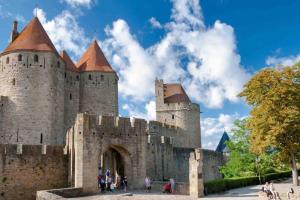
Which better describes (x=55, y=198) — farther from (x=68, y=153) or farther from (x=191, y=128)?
(x=191, y=128)

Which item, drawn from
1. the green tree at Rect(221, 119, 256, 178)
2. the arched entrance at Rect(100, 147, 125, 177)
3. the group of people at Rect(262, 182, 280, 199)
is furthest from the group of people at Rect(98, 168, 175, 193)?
the green tree at Rect(221, 119, 256, 178)

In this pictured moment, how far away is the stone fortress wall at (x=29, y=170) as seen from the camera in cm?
2206

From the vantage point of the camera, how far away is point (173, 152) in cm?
3550

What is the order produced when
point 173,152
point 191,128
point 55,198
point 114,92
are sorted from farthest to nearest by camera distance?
1. point 191,128
2. point 114,92
3. point 173,152
4. point 55,198

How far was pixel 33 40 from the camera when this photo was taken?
125 ft

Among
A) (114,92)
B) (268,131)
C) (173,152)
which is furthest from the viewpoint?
(114,92)

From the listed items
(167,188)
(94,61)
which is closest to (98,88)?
(94,61)

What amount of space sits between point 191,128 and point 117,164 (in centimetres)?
3278

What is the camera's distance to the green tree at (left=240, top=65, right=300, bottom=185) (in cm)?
2562

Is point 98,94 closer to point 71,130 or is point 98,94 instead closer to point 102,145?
point 71,130

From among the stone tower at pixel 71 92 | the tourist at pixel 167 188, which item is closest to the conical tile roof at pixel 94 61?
the stone tower at pixel 71 92

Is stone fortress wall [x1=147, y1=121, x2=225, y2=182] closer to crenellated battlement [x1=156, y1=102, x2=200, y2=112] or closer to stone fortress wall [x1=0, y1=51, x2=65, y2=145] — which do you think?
stone fortress wall [x1=0, y1=51, x2=65, y2=145]

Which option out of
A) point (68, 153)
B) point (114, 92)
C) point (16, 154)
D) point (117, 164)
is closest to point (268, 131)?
point (117, 164)

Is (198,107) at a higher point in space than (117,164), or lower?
higher
